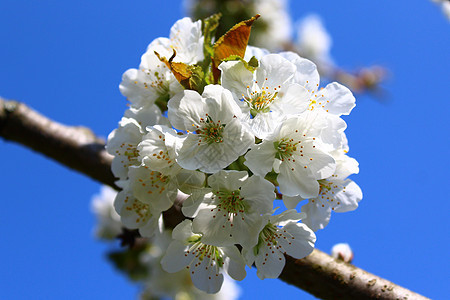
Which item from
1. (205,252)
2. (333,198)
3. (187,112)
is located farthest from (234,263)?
(187,112)

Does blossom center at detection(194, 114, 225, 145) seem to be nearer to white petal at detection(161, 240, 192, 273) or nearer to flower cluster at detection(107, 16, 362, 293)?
flower cluster at detection(107, 16, 362, 293)

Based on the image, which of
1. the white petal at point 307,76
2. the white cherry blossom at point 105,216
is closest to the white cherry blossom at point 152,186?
the white petal at point 307,76

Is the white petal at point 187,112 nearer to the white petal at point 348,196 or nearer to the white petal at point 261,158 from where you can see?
the white petal at point 261,158

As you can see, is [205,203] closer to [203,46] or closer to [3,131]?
[203,46]

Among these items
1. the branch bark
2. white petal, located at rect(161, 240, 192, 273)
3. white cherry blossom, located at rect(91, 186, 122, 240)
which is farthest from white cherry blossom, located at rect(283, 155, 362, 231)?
white cherry blossom, located at rect(91, 186, 122, 240)

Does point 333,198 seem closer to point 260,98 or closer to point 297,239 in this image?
point 297,239

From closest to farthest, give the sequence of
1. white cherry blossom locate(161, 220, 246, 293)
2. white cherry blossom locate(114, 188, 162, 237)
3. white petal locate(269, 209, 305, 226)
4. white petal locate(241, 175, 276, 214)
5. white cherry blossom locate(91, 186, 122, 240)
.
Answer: white petal locate(241, 175, 276, 214) → white petal locate(269, 209, 305, 226) → white cherry blossom locate(161, 220, 246, 293) → white cherry blossom locate(114, 188, 162, 237) → white cherry blossom locate(91, 186, 122, 240)

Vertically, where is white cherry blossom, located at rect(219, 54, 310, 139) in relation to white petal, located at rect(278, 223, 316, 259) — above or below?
above

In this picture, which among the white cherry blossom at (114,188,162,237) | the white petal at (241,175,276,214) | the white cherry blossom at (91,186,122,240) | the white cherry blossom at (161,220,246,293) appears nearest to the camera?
the white petal at (241,175,276,214)
